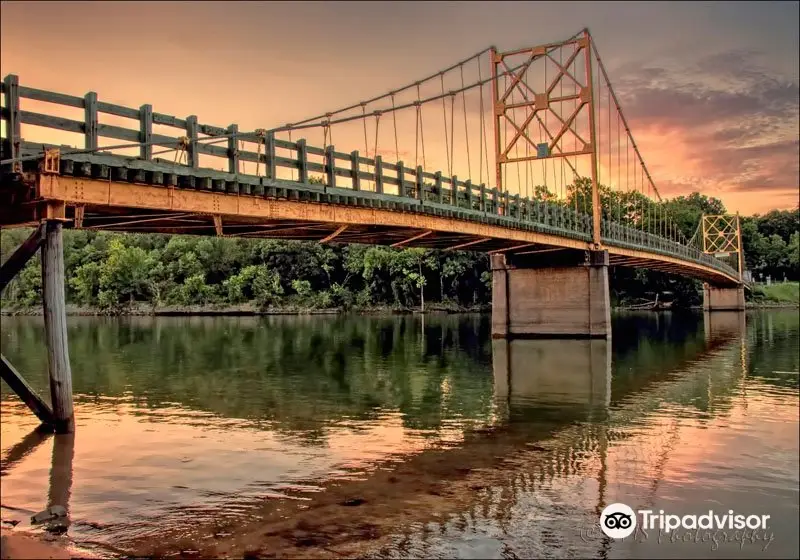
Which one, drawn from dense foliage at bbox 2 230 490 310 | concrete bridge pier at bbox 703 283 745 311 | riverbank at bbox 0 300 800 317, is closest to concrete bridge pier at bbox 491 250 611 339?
dense foliage at bbox 2 230 490 310

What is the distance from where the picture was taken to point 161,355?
136 feet

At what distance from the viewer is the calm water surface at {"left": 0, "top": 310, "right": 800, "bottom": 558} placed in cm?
1123

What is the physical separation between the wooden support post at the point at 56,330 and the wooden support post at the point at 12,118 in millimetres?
1797

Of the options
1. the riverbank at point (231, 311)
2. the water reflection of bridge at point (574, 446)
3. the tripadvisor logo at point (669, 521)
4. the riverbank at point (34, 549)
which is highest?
the riverbank at point (231, 311)

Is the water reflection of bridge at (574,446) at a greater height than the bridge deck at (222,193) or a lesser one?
lesser

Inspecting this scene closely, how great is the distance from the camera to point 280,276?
359 feet

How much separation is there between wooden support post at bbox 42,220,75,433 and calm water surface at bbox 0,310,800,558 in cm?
62

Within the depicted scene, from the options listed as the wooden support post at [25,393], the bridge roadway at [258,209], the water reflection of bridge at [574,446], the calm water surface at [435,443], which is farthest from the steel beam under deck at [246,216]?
the water reflection of bridge at [574,446]

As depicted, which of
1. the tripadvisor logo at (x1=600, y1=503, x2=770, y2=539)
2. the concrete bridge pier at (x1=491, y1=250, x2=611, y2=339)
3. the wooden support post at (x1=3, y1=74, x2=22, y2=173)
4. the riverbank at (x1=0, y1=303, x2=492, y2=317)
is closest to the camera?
the tripadvisor logo at (x1=600, y1=503, x2=770, y2=539)

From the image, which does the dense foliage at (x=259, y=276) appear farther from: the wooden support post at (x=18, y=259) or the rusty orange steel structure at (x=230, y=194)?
the wooden support post at (x=18, y=259)

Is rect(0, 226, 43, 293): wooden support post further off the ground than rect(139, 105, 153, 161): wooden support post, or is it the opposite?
rect(139, 105, 153, 161): wooden support post

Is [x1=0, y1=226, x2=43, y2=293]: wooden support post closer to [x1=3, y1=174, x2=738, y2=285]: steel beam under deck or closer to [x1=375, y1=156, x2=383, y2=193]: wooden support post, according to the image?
Result: [x1=3, y1=174, x2=738, y2=285]: steel beam under deck

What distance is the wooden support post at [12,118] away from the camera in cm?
1675

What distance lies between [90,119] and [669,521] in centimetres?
1484
